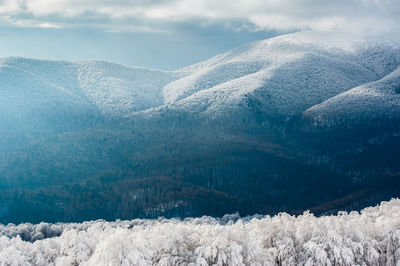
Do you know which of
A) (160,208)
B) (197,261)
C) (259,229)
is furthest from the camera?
(160,208)

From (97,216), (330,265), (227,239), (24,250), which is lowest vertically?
(97,216)

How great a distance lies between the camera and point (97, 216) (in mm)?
171875

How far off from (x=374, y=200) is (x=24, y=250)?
164m

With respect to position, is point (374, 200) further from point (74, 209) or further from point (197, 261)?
point (197, 261)

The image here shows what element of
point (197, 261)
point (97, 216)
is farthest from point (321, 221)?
point (97, 216)

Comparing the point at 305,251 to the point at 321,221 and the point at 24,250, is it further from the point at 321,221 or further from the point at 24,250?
the point at 24,250

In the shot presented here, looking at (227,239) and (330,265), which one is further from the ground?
(227,239)

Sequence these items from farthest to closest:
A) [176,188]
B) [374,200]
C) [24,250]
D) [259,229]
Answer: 1. [176,188]
2. [374,200]
3. [24,250]
4. [259,229]

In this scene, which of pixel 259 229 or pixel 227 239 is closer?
pixel 227 239

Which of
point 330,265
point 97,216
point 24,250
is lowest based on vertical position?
point 97,216

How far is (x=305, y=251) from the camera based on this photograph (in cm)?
5359

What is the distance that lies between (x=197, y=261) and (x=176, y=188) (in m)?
150

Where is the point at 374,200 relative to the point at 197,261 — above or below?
below

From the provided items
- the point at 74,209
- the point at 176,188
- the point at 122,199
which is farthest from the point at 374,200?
the point at 74,209
